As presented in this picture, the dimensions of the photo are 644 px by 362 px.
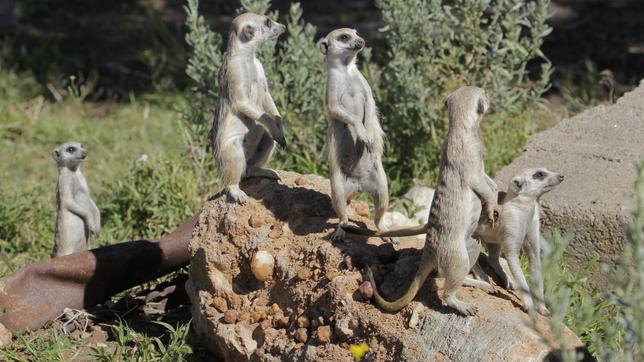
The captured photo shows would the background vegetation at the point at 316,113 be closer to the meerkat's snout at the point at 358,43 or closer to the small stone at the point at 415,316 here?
the meerkat's snout at the point at 358,43

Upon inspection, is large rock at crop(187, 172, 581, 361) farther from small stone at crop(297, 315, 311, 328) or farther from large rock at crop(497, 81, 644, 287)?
large rock at crop(497, 81, 644, 287)

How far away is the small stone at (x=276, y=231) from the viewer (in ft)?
17.0

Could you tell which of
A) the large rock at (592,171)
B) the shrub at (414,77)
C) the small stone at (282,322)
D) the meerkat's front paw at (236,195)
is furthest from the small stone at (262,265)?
the shrub at (414,77)

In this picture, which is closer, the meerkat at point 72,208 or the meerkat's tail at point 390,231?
the meerkat's tail at point 390,231

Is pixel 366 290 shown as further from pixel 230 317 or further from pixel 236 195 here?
pixel 236 195

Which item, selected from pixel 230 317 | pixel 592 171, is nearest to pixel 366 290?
pixel 230 317

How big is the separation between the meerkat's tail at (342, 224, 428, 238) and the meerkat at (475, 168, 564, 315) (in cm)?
27

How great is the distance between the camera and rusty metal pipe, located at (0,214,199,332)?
19.1 ft

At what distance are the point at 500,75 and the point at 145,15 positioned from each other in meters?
6.84

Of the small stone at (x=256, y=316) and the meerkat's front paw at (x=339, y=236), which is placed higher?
the meerkat's front paw at (x=339, y=236)

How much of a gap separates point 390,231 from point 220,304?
40.3 inches

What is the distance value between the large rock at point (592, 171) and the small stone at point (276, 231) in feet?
5.87

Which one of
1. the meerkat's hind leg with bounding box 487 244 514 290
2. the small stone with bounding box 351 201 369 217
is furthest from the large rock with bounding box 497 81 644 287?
the small stone with bounding box 351 201 369 217

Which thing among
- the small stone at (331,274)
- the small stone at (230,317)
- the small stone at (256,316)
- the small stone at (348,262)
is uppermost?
the small stone at (348,262)
